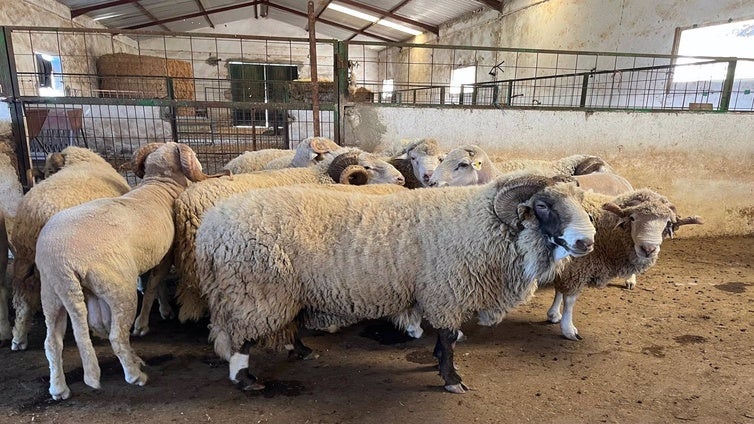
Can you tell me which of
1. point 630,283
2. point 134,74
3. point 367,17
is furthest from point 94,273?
point 367,17

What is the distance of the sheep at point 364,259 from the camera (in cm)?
229

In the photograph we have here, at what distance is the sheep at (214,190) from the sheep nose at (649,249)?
1.89m

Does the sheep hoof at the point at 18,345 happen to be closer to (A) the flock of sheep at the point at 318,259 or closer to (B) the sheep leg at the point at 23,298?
(B) the sheep leg at the point at 23,298

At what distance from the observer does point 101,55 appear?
14.0 metres

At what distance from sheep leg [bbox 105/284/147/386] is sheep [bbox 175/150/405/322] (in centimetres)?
58

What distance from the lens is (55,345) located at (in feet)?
7.48

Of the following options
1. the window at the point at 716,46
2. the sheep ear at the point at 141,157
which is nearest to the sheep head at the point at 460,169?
the sheep ear at the point at 141,157

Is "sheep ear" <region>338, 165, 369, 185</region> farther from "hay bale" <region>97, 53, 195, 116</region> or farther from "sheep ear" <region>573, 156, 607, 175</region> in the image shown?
"hay bale" <region>97, 53, 195, 116</region>

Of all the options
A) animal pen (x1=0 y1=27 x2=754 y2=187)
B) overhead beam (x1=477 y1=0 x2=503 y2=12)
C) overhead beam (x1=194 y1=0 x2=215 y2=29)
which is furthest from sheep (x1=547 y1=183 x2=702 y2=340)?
overhead beam (x1=194 y1=0 x2=215 y2=29)

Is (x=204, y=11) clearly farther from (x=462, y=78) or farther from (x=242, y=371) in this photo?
(x=242, y=371)

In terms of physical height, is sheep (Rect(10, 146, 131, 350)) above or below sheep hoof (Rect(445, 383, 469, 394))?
above

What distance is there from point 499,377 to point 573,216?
1153 millimetres

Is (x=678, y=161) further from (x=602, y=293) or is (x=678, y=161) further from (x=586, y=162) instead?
(x=602, y=293)

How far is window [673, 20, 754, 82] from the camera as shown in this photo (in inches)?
268
